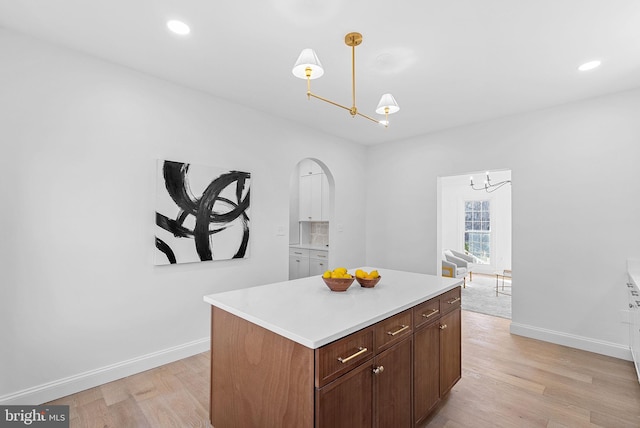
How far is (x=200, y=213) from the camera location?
3023 mm

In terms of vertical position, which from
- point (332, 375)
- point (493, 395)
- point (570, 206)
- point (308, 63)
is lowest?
point (493, 395)

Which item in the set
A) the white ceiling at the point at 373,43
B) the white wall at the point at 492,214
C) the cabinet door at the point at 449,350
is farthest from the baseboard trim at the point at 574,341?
the white wall at the point at 492,214

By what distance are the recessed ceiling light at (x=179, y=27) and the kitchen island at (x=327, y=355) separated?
5.87 feet

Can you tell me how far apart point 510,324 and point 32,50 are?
17.3ft

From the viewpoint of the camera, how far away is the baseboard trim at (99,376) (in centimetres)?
217

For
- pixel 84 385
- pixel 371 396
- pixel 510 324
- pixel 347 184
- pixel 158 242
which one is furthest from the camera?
pixel 347 184

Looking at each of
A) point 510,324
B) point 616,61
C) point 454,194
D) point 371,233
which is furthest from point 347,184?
point 454,194

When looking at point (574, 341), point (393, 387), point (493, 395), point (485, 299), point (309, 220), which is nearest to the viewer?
point (393, 387)

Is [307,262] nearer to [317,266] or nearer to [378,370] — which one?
[317,266]

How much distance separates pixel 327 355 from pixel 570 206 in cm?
345

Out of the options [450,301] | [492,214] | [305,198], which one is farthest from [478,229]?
[450,301]

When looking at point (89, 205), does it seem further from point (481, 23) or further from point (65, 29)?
point (481, 23)

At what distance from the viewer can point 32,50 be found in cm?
223

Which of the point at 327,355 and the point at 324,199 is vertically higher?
the point at 324,199
